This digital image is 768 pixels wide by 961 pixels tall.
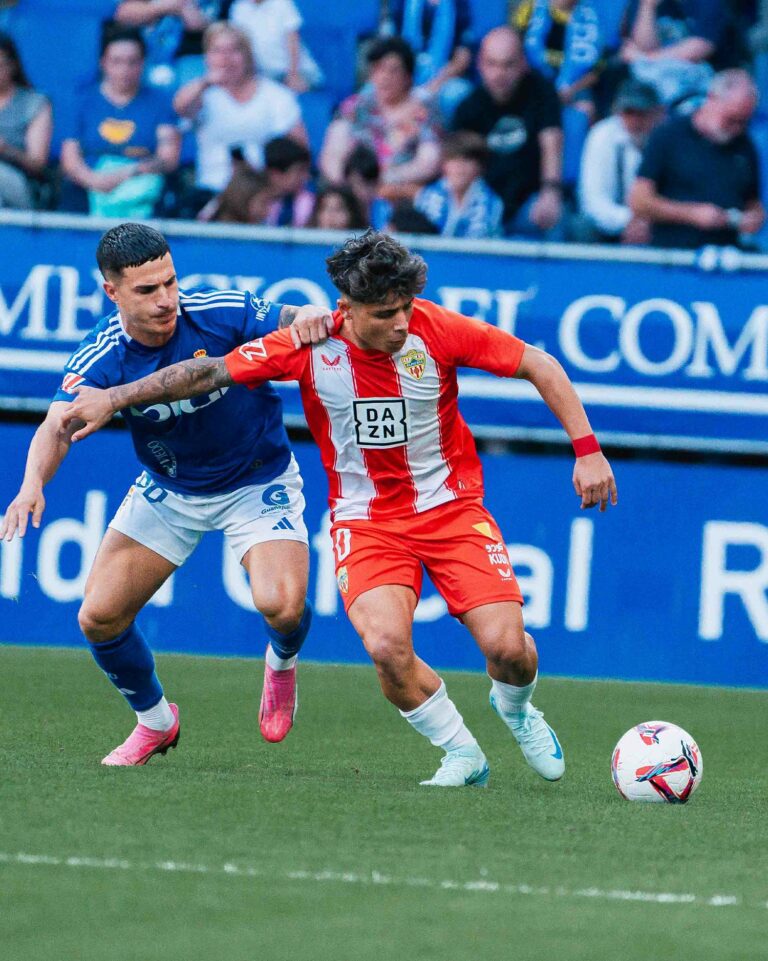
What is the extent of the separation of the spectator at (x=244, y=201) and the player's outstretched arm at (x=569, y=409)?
18.1 ft

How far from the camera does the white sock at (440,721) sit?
18.3 ft

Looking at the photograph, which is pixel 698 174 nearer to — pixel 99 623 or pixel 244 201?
pixel 244 201

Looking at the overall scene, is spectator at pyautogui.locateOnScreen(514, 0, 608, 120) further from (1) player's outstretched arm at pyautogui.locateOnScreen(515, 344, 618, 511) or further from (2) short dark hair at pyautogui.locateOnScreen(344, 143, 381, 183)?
(1) player's outstretched arm at pyautogui.locateOnScreen(515, 344, 618, 511)

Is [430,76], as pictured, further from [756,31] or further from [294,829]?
[294,829]

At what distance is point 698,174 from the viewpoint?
10500mm

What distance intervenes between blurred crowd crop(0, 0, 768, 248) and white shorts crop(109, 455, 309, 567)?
15.3 feet

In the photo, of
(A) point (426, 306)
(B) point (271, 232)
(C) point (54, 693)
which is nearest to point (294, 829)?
(A) point (426, 306)

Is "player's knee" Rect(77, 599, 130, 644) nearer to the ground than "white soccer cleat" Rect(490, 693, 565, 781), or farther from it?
farther from it

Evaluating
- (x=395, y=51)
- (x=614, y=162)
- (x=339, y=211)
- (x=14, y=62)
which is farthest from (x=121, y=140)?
(x=614, y=162)

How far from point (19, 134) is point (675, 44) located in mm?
4484

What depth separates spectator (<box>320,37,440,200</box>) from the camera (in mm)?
10977

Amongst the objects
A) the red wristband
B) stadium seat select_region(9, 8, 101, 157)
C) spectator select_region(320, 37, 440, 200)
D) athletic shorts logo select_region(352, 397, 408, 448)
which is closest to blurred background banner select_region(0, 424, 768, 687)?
spectator select_region(320, 37, 440, 200)

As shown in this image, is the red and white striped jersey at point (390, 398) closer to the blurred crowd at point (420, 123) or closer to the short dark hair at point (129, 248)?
the short dark hair at point (129, 248)

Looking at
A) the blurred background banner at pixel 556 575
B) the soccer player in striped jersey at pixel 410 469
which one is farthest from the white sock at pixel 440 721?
the blurred background banner at pixel 556 575
